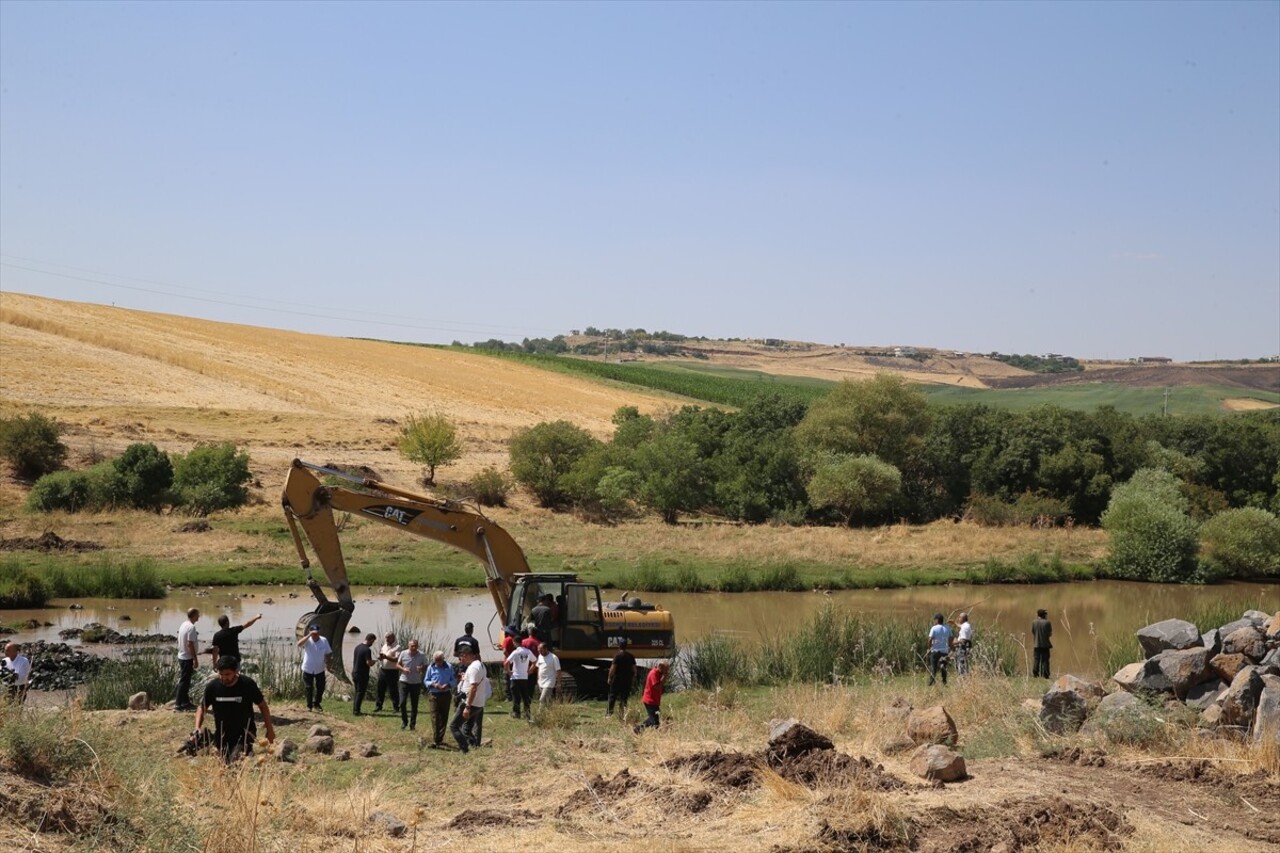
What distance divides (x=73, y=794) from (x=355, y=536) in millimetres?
33444

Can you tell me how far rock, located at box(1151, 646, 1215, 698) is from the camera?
1580 centimetres

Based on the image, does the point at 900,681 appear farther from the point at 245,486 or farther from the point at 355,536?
the point at 245,486

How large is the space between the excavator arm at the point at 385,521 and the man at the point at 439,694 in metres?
5.01

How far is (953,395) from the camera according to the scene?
123 meters

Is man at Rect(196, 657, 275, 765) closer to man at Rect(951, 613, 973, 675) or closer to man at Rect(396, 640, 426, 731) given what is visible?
man at Rect(396, 640, 426, 731)

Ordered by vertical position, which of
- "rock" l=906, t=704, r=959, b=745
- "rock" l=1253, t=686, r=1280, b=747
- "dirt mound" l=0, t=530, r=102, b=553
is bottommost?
"dirt mound" l=0, t=530, r=102, b=553

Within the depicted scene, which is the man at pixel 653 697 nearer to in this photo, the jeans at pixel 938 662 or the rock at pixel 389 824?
the rock at pixel 389 824

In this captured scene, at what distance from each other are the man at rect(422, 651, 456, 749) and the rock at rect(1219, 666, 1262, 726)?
9360 millimetres

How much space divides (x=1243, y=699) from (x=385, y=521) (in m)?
14.0

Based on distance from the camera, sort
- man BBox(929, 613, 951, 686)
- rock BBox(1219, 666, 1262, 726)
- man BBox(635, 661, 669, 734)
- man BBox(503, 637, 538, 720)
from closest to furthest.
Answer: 1. rock BBox(1219, 666, 1262, 726)
2. man BBox(635, 661, 669, 734)
3. man BBox(503, 637, 538, 720)
4. man BBox(929, 613, 951, 686)

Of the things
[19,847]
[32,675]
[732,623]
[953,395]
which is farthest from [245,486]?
[953,395]

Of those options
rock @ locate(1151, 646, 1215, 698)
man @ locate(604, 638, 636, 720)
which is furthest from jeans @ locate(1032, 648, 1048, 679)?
man @ locate(604, 638, 636, 720)

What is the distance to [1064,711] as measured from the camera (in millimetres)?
15242

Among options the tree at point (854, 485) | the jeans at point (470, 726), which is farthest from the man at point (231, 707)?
the tree at point (854, 485)
